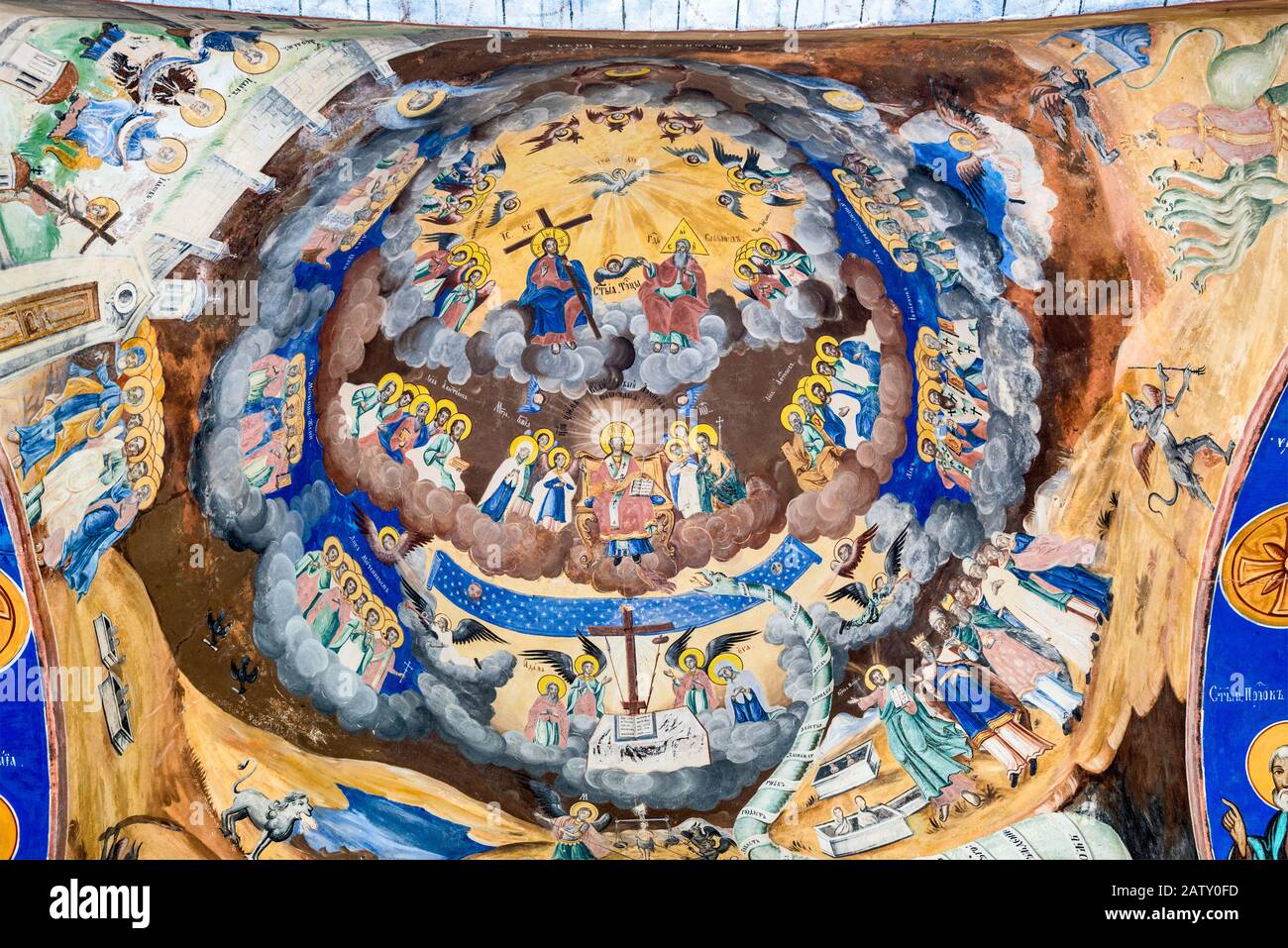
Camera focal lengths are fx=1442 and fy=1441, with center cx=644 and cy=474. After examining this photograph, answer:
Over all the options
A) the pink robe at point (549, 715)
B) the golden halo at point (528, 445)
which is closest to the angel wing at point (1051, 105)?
the golden halo at point (528, 445)

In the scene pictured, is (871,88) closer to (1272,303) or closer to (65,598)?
(1272,303)

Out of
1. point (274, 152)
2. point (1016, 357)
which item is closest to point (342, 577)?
point (274, 152)

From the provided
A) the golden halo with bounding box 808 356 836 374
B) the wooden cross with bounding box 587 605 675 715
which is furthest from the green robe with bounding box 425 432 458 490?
the golden halo with bounding box 808 356 836 374

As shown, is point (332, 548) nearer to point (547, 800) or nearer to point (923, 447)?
point (547, 800)

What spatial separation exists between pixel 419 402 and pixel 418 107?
3741 mm

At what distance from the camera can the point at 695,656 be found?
14.3 meters

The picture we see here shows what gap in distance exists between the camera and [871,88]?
35.8 ft

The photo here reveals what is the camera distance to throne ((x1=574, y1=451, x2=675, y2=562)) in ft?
48.2

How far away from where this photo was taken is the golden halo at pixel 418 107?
35.8ft

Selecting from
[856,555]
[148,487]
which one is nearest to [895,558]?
[856,555]

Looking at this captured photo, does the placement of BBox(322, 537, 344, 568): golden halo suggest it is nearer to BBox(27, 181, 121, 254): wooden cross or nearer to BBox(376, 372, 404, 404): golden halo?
BBox(376, 372, 404, 404): golden halo

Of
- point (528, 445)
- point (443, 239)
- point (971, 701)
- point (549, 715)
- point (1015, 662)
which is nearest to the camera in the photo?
point (1015, 662)

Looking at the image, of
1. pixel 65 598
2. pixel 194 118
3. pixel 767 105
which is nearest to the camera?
pixel 194 118

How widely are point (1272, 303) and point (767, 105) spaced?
4213 mm
